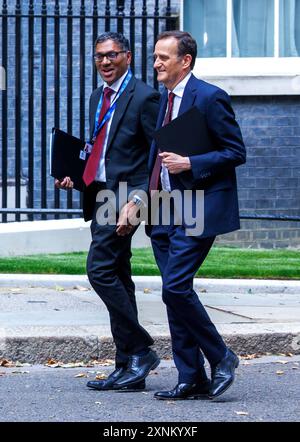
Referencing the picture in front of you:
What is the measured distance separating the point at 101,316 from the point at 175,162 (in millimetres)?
2672

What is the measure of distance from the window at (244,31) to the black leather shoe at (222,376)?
25.4ft

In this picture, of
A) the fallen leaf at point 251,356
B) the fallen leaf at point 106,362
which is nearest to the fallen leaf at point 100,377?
the fallen leaf at point 106,362

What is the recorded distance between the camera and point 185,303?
645 centimetres

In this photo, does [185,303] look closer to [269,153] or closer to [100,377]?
[100,377]

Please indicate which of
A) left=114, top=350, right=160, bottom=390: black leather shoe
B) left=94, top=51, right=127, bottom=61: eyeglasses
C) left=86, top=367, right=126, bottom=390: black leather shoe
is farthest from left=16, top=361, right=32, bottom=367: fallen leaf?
left=94, top=51, right=127, bottom=61: eyeglasses

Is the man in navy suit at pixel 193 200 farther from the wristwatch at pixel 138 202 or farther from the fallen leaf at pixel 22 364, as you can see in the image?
the fallen leaf at pixel 22 364

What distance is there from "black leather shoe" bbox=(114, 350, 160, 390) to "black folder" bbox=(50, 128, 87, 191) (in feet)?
3.30

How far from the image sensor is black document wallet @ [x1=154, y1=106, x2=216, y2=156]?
21.1ft

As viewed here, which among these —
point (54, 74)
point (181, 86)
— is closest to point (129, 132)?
point (181, 86)

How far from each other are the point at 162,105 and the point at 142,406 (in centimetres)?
160

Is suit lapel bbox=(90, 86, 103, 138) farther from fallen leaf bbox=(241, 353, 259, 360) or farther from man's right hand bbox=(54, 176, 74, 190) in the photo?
fallen leaf bbox=(241, 353, 259, 360)

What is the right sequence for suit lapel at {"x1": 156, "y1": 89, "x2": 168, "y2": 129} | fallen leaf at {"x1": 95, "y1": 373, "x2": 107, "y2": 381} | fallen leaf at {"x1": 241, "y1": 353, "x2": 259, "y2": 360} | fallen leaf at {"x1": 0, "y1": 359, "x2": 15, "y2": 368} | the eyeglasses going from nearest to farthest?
suit lapel at {"x1": 156, "y1": 89, "x2": 168, "y2": 129} → the eyeglasses → fallen leaf at {"x1": 95, "y1": 373, "x2": 107, "y2": 381} → fallen leaf at {"x1": 0, "y1": 359, "x2": 15, "y2": 368} → fallen leaf at {"x1": 241, "y1": 353, "x2": 259, "y2": 360}

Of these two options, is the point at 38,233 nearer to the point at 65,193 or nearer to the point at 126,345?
the point at 65,193

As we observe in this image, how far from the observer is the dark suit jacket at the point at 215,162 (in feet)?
21.1
